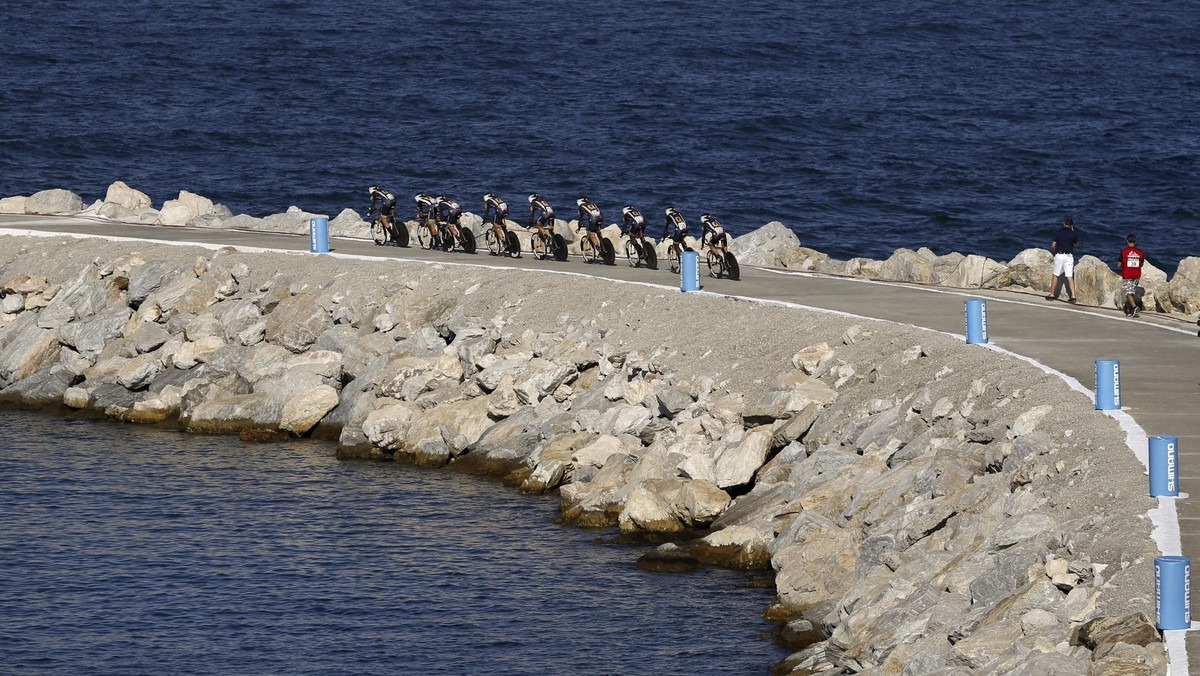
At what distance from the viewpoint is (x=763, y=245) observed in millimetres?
43844

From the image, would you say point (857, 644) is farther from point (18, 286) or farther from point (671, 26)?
point (671, 26)

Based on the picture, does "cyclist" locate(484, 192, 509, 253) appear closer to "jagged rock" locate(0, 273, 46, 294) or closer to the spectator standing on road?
"jagged rock" locate(0, 273, 46, 294)

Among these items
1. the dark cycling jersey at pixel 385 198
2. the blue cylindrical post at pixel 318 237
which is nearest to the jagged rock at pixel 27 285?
the blue cylindrical post at pixel 318 237

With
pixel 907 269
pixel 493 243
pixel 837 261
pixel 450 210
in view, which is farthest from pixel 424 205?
pixel 907 269

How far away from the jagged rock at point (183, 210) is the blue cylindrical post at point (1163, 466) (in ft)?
114

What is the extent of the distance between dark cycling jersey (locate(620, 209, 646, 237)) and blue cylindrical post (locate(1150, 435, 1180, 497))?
19.5m

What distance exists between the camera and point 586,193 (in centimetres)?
7131

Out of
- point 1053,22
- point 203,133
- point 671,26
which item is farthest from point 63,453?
point 1053,22

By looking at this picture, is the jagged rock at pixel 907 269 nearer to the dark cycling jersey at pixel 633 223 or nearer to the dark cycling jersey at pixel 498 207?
the dark cycling jersey at pixel 633 223

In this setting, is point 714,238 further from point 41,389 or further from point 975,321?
point 41,389

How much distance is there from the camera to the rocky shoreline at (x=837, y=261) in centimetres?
3553

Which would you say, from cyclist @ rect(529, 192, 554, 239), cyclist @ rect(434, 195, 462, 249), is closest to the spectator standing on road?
cyclist @ rect(529, 192, 554, 239)

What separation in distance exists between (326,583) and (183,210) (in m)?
26.4

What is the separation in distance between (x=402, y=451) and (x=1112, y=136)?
58190mm
